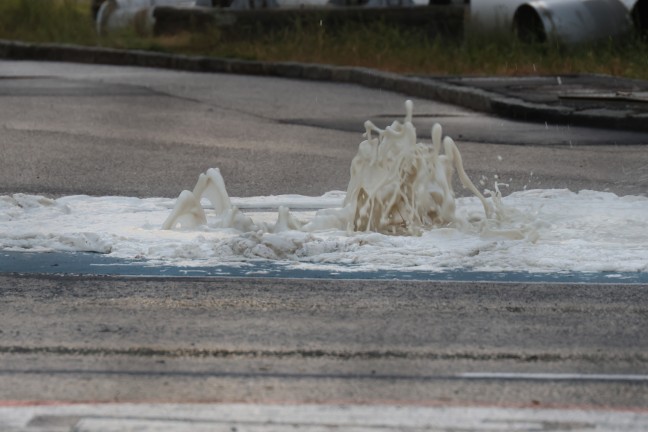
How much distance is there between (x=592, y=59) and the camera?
16359 mm

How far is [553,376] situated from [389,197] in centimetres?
246

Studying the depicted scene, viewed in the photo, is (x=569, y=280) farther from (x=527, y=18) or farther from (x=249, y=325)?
(x=527, y=18)

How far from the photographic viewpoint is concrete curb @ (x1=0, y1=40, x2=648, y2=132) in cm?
1225

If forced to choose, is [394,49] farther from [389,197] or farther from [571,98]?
[389,197]

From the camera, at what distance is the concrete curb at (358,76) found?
40.2ft

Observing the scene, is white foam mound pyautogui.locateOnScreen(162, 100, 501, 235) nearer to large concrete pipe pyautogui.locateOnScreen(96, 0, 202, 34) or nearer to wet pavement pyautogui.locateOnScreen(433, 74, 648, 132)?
wet pavement pyautogui.locateOnScreen(433, 74, 648, 132)

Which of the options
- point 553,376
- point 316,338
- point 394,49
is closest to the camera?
point 553,376

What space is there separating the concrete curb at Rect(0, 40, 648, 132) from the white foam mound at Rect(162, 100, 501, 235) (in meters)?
5.29

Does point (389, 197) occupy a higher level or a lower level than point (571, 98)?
higher

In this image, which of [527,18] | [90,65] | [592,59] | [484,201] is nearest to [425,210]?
[484,201]

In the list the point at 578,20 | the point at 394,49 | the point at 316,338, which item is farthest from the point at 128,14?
the point at 316,338

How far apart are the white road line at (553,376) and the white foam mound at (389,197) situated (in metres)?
2.31

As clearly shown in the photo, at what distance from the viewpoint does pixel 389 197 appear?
6.65 meters

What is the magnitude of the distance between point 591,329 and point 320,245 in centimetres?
165
